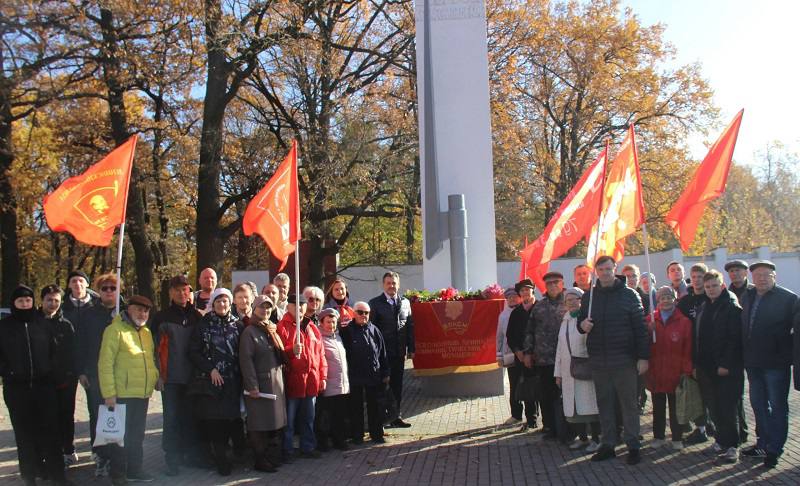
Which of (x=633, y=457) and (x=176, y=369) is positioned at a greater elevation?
(x=176, y=369)

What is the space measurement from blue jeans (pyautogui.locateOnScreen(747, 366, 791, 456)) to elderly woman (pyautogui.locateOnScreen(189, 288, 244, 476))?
456 centimetres

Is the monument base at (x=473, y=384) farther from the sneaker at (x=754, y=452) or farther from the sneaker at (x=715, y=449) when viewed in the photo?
the sneaker at (x=754, y=452)

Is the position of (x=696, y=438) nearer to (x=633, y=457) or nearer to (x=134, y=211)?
(x=633, y=457)

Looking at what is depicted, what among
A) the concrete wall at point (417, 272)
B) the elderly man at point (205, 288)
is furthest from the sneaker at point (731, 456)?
the concrete wall at point (417, 272)

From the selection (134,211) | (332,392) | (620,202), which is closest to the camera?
(332,392)

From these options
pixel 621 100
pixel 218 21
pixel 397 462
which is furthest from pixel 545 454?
pixel 621 100

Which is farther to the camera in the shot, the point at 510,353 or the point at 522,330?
the point at 510,353

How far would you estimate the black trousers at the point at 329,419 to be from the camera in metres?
7.88

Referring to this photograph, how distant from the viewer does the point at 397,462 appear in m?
7.29

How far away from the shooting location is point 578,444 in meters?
7.68

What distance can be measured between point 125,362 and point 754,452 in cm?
562

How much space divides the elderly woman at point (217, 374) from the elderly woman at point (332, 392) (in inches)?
42.5

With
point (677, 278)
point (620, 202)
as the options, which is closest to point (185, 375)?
point (620, 202)

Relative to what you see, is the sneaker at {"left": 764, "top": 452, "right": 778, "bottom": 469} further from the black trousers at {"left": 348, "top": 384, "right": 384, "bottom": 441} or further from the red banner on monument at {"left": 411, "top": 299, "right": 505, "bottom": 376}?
the red banner on monument at {"left": 411, "top": 299, "right": 505, "bottom": 376}
